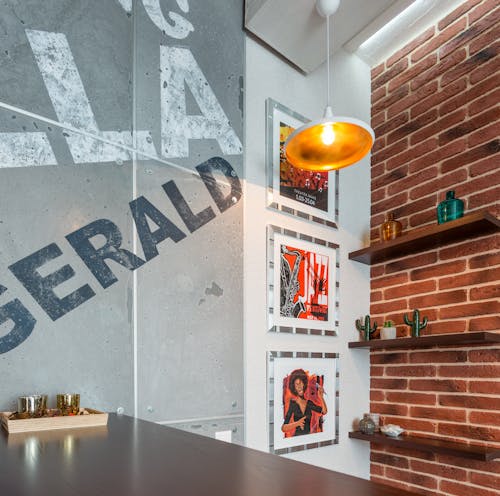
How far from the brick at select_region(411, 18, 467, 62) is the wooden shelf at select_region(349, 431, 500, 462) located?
2.28m

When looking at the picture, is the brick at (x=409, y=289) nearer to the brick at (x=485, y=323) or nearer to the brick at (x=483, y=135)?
the brick at (x=485, y=323)

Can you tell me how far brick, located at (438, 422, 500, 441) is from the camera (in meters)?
2.28

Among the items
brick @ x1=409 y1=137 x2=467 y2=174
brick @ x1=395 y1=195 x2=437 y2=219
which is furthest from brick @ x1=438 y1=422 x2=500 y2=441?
brick @ x1=409 y1=137 x2=467 y2=174

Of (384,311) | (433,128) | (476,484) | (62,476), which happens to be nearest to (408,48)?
(433,128)

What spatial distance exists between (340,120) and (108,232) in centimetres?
102

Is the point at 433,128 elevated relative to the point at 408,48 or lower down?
lower down

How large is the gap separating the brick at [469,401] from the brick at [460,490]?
40 cm

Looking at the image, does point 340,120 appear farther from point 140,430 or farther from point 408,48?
point 408,48

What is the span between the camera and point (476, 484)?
7.68 ft

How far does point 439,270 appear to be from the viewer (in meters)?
2.62

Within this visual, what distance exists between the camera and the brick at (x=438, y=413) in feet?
7.98

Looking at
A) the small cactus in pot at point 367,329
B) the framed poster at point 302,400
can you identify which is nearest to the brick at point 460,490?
the framed poster at point 302,400

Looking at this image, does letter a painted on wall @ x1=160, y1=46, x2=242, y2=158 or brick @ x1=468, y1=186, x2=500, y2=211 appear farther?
brick @ x1=468, y1=186, x2=500, y2=211

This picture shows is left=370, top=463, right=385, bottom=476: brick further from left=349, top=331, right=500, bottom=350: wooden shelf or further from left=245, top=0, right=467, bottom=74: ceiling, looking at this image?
left=245, top=0, right=467, bottom=74: ceiling
